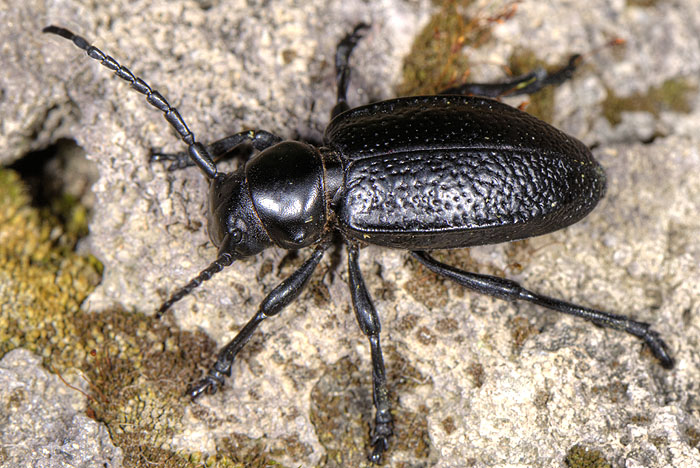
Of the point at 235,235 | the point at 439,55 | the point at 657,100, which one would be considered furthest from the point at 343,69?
the point at 657,100

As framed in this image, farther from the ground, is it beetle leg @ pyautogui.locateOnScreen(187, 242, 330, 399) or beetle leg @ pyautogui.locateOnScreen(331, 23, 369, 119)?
beetle leg @ pyautogui.locateOnScreen(331, 23, 369, 119)

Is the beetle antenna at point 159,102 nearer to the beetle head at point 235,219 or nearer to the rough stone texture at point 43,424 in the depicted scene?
the beetle head at point 235,219

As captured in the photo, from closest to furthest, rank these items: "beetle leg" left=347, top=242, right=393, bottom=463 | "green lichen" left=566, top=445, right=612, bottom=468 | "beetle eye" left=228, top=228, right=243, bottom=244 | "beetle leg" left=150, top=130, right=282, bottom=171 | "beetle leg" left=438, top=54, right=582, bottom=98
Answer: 1. "green lichen" left=566, top=445, right=612, bottom=468
2. "beetle eye" left=228, top=228, right=243, bottom=244
3. "beetle leg" left=347, top=242, right=393, bottom=463
4. "beetle leg" left=150, top=130, right=282, bottom=171
5. "beetle leg" left=438, top=54, right=582, bottom=98

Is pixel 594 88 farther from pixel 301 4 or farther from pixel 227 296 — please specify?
pixel 227 296

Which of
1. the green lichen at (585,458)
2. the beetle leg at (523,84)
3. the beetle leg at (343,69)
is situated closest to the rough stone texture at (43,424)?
the beetle leg at (343,69)

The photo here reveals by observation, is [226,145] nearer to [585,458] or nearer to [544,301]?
[544,301]

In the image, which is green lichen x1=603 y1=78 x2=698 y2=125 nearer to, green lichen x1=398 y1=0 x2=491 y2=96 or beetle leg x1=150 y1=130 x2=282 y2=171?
green lichen x1=398 y1=0 x2=491 y2=96

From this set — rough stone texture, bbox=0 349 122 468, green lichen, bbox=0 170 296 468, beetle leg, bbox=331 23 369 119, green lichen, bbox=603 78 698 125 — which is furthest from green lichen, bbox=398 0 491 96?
rough stone texture, bbox=0 349 122 468

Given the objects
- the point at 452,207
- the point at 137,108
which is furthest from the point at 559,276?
the point at 137,108
